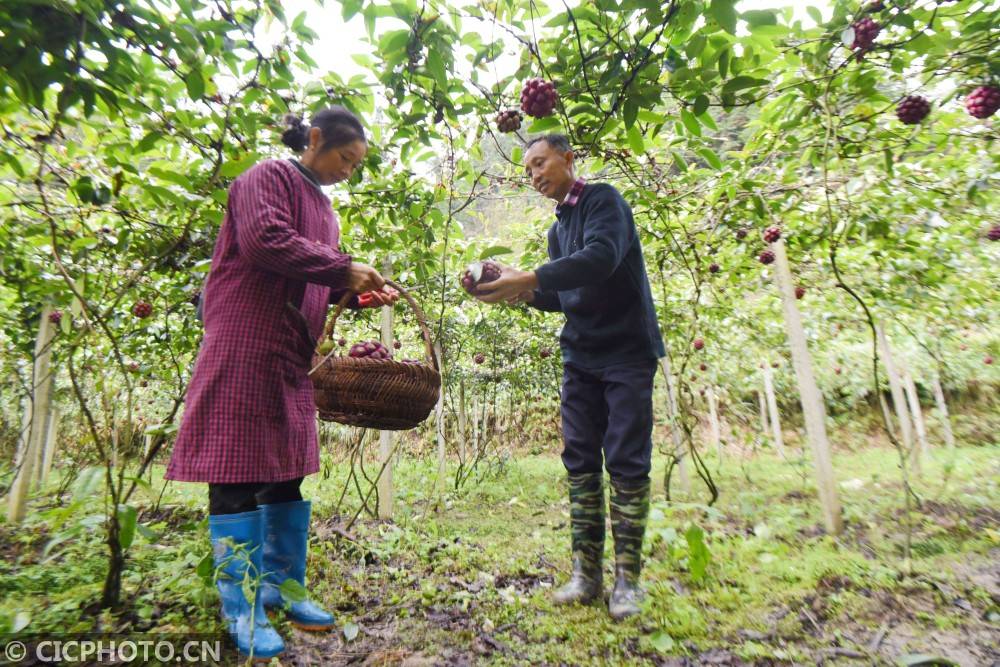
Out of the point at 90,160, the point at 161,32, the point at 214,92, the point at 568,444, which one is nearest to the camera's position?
the point at 161,32

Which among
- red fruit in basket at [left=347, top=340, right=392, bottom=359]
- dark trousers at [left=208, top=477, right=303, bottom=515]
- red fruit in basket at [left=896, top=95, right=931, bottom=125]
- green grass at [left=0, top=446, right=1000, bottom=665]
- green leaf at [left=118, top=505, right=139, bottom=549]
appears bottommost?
green grass at [left=0, top=446, right=1000, bottom=665]

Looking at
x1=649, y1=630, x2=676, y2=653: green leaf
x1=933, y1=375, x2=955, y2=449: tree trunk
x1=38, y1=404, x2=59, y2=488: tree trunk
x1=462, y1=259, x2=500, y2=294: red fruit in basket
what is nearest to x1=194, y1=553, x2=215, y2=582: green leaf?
x1=462, y1=259, x2=500, y2=294: red fruit in basket

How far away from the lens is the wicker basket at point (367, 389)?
4.93ft

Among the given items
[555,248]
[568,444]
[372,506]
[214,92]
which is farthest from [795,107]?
[372,506]

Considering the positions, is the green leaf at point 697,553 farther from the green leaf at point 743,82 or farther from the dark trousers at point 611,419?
the green leaf at point 743,82

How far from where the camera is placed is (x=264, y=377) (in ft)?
4.88

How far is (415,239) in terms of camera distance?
8.81 ft

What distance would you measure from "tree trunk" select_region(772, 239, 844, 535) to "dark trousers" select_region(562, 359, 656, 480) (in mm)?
1716

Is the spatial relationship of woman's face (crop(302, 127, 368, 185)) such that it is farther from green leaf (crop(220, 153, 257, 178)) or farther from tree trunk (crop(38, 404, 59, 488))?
tree trunk (crop(38, 404, 59, 488))

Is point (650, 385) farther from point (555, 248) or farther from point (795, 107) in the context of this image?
point (795, 107)

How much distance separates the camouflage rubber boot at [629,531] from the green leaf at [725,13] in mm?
1404

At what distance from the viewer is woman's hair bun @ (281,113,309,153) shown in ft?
5.78

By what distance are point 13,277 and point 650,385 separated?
335cm

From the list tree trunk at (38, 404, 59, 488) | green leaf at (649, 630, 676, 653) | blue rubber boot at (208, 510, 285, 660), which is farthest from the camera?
tree trunk at (38, 404, 59, 488)
